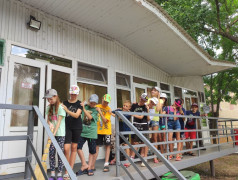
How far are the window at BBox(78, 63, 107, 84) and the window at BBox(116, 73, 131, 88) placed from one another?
552 millimetres

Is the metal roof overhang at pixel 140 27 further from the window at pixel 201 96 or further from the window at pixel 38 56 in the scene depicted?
the window at pixel 201 96

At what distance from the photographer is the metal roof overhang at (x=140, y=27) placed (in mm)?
4535

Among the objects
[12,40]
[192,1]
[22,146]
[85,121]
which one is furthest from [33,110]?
[192,1]

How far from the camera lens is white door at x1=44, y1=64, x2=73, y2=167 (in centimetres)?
452

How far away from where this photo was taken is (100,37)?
5.91 metres

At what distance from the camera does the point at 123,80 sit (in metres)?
6.58

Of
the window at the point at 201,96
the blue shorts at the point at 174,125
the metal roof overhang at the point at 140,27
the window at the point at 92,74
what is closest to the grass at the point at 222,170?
the window at the point at 201,96

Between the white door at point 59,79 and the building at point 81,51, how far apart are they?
0.05ft

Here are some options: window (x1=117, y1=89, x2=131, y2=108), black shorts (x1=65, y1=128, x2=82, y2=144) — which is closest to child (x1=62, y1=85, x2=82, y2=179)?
black shorts (x1=65, y1=128, x2=82, y2=144)

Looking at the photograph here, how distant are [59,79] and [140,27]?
2.50m

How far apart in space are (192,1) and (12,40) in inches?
333

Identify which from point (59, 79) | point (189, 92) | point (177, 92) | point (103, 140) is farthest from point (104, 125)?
point (189, 92)

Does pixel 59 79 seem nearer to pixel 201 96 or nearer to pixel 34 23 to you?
pixel 34 23

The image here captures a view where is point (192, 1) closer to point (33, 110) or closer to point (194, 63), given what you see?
point (194, 63)
